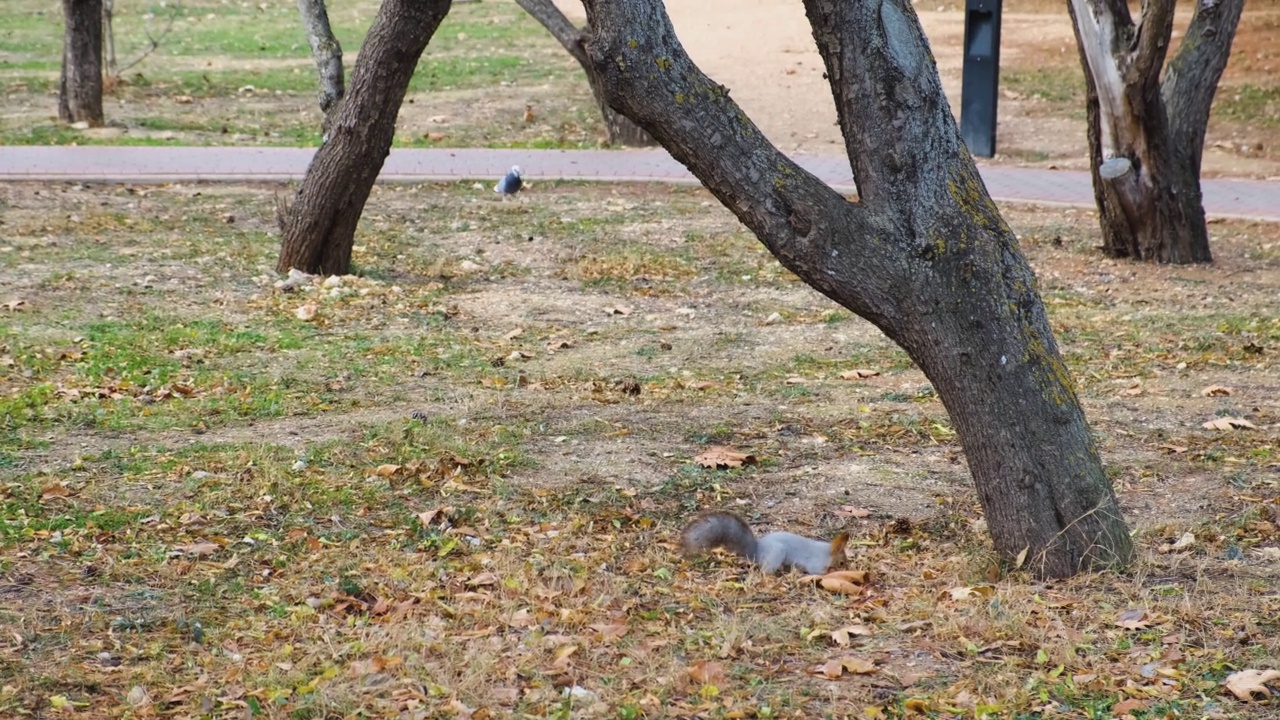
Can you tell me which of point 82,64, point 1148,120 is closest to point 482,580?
point 1148,120

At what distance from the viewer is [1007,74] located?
20.8m

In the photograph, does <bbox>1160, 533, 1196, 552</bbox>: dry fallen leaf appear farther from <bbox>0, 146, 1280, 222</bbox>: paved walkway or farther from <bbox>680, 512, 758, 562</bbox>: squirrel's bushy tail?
<bbox>0, 146, 1280, 222</bbox>: paved walkway

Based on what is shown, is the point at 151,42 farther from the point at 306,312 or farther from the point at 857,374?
the point at 857,374

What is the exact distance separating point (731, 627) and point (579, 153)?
467 inches

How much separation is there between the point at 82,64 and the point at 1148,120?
1147cm

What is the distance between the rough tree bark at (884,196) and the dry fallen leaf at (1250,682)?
93 cm

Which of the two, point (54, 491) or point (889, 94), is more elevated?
point (889, 94)

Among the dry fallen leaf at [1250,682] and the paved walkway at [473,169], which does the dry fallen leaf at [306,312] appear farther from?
the dry fallen leaf at [1250,682]

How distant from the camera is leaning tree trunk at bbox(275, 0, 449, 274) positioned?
900 centimetres

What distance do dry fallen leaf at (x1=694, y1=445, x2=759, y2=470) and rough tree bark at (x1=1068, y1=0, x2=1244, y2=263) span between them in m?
5.68

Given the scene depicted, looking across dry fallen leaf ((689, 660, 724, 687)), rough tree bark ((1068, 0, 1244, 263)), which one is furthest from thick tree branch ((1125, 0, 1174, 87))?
dry fallen leaf ((689, 660, 724, 687))

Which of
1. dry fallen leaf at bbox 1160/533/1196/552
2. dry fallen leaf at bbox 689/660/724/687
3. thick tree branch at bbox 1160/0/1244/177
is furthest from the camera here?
thick tree branch at bbox 1160/0/1244/177

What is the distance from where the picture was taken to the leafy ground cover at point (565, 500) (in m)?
3.95

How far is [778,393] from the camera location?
715cm
